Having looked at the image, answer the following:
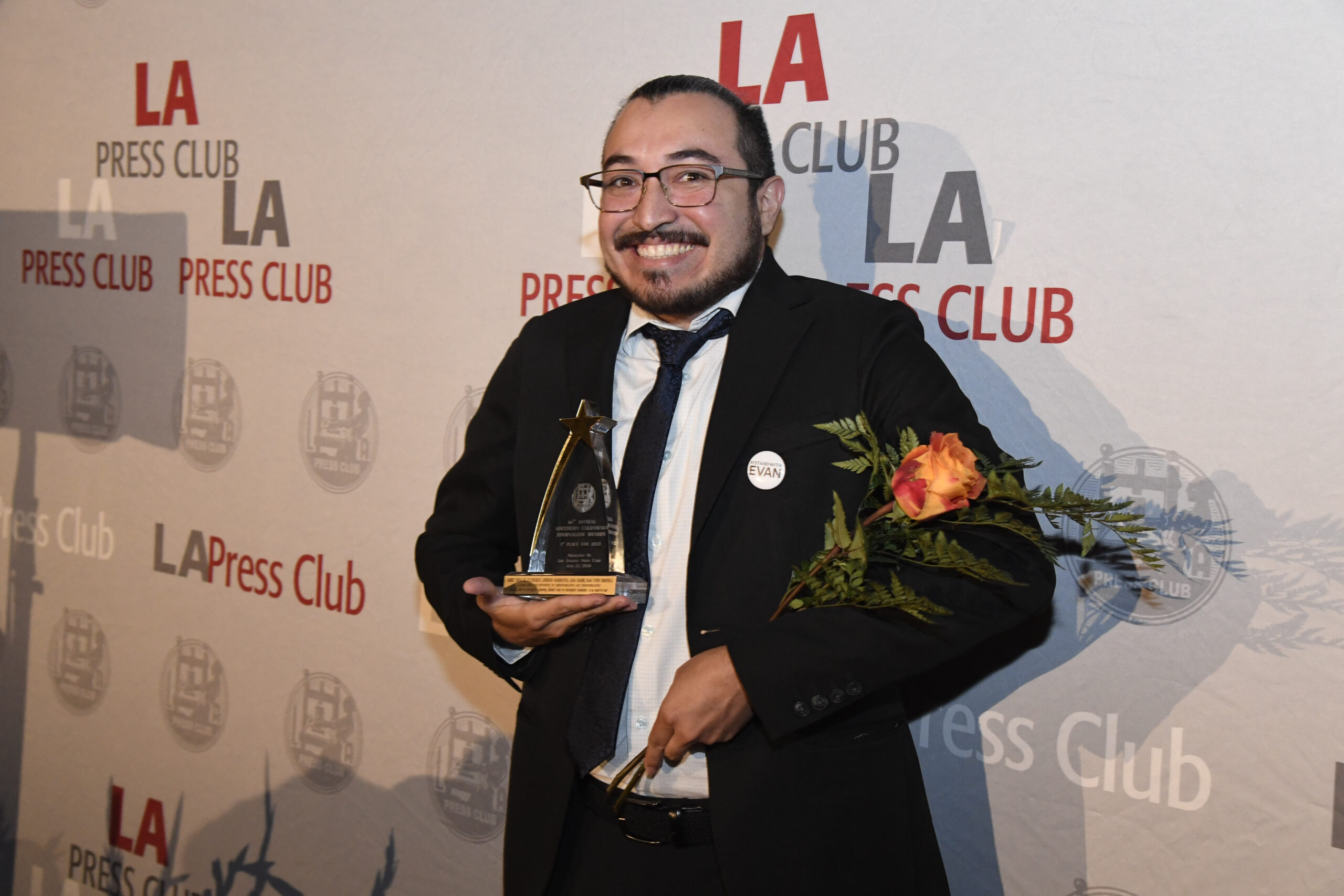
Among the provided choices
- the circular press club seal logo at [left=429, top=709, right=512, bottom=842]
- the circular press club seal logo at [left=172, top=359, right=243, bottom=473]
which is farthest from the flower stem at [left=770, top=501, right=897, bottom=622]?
the circular press club seal logo at [left=172, top=359, right=243, bottom=473]

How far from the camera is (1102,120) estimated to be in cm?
167

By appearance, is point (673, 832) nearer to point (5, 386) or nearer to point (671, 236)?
point (671, 236)

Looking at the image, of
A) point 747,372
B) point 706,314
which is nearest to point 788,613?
point 747,372

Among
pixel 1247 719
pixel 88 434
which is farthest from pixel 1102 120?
pixel 88 434

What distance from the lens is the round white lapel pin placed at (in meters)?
1.43

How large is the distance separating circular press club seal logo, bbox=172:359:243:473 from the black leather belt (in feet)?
5.40

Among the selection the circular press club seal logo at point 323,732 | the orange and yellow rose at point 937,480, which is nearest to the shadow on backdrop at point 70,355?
the circular press club seal logo at point 323,732

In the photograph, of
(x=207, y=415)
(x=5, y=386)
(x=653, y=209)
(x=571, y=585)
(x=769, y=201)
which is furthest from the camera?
(x=5, y=386)

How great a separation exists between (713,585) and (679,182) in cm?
59

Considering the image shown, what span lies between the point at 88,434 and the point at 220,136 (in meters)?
0.93

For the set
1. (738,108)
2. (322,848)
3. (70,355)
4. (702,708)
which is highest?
(738,108)

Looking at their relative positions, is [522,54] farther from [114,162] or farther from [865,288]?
[114,162]

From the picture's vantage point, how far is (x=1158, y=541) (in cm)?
166

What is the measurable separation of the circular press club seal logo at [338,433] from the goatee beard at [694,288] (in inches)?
41.6
